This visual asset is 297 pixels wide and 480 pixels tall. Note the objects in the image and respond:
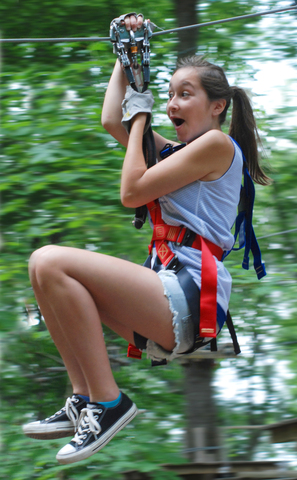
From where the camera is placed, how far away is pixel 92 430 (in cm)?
148

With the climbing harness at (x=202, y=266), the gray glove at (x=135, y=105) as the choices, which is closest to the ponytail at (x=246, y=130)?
the climbing harness at (x=202, y=266)

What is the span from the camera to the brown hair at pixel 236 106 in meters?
1.77

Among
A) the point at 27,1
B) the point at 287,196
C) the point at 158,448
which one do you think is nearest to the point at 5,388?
the point at 158,448

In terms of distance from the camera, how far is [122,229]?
8.48ft

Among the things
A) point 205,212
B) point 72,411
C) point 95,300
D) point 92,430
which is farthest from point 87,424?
point 205,212

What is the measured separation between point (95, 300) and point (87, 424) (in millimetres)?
357

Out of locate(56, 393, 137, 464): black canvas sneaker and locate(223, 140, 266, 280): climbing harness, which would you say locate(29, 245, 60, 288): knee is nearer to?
locate(56, 393, 137, 464): black canvas sneaker

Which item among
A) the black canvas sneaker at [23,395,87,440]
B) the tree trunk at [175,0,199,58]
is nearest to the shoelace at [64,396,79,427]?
the black canvas sneaker at [23,395,87,440]

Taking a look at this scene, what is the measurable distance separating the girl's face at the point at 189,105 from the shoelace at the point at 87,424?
3.07 ft

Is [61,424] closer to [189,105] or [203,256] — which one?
[203,256]

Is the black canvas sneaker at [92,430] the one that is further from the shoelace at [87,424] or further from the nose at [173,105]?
the nose at [173,105]

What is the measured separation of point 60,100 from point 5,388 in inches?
65.5

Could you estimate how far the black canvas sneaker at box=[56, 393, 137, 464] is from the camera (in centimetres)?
146

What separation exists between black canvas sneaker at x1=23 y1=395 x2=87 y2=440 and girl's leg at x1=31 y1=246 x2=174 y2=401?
0.11m
